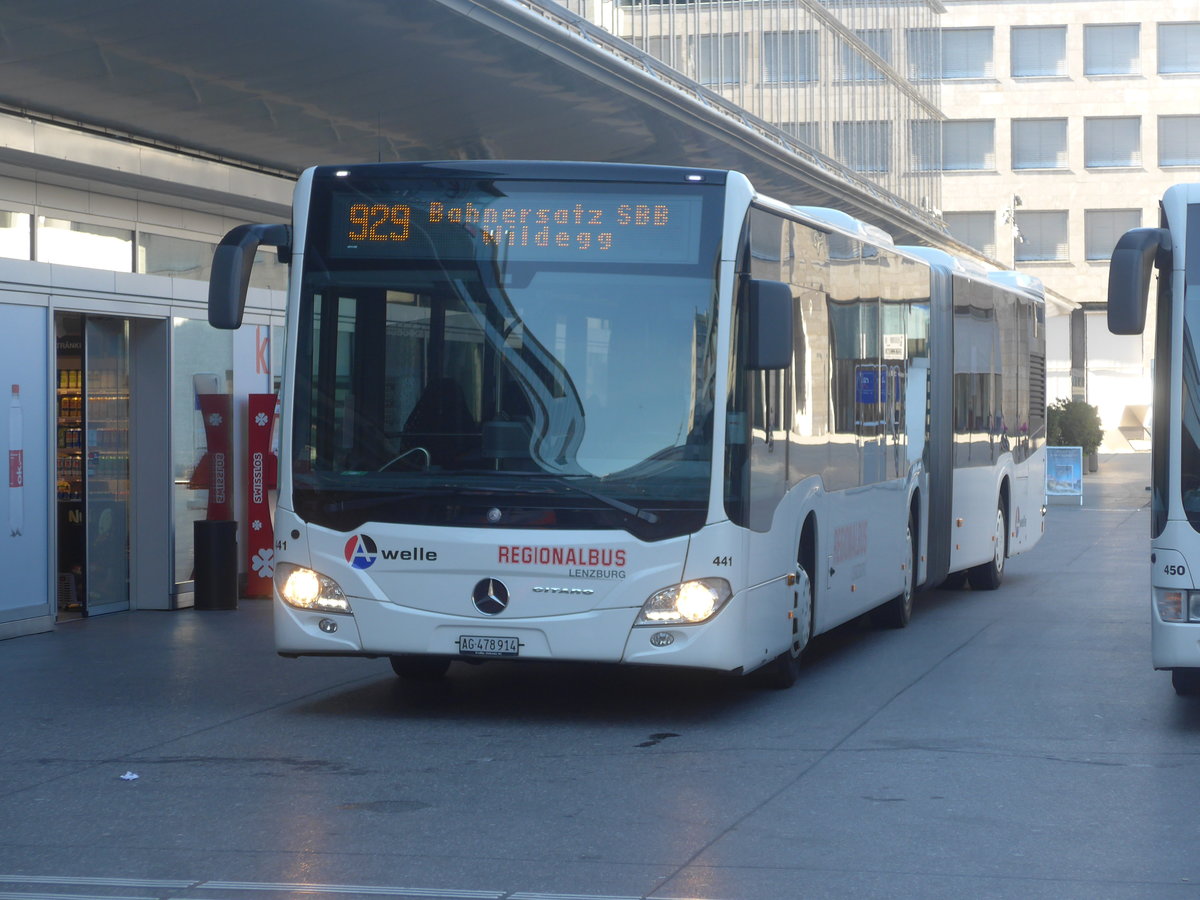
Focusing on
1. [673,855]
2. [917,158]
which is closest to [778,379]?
[673,855]

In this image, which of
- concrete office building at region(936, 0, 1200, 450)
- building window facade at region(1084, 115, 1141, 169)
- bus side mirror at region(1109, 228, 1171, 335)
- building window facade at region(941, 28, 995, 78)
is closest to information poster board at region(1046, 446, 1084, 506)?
bus side mirror at region(1109, 228, 1171, 335)

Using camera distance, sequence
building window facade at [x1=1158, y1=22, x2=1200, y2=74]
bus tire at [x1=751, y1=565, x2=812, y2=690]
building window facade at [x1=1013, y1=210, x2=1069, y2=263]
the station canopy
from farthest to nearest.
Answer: building window facade at [x1=1013, y1=210, x2=1069, y2=263] < building window facade at [x1=1158, y1=22, x2=1200, y2=74] < the station canopy < bus tire at [x1=751, y1=565, x2=812, y2=690]

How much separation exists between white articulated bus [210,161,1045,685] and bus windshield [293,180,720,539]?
0.04 ft

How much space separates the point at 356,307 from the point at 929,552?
22.9 feet

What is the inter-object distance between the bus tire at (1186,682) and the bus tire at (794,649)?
2.06 m

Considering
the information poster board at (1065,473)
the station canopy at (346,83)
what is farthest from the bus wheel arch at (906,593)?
the information poster board at (1065,473)

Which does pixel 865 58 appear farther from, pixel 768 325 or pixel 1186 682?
pixel 768 325

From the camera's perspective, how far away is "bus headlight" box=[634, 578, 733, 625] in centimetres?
930

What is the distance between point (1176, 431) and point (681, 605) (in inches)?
101

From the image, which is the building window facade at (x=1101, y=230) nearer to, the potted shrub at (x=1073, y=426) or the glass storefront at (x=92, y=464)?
the potted shrub at (x=1073, y=426)

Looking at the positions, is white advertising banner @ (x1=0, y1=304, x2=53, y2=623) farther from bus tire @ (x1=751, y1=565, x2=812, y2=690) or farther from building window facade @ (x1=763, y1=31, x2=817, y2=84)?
building window facade @ (x1=763, y1=31, x2=817, y2=84)

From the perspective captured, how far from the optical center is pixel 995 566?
18047 mm

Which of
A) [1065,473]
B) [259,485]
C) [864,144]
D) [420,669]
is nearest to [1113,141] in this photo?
[864,144]

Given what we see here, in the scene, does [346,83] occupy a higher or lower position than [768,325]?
higher
